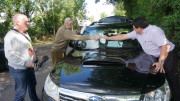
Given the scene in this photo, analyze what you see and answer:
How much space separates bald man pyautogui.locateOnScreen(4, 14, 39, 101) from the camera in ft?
10.1

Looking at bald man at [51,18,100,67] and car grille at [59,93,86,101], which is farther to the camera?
Answer: bald man at [51,18,100,67]

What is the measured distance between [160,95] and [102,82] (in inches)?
29.5

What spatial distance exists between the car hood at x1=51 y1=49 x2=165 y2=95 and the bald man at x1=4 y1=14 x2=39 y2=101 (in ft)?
1.99

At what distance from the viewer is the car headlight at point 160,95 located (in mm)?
2330

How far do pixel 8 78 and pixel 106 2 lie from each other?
700 inches

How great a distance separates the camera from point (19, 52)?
3141 mm

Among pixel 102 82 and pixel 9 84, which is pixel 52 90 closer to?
pixel 102 82

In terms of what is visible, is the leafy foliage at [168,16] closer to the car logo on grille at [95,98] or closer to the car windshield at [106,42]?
the car windshield at [106,42]

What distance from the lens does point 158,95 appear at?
7.79 feet

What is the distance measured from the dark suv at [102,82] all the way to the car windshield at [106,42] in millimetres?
412

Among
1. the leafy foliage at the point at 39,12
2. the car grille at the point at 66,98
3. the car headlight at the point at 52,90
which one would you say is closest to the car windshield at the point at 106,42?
the car headlight at the point at 52,90

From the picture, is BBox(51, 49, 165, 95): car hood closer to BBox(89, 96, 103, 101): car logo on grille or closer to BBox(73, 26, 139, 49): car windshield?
BBox(89, 96, 103, 101): car logo on grille

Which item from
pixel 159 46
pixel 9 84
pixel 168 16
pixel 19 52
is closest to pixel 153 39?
pixel 159 46

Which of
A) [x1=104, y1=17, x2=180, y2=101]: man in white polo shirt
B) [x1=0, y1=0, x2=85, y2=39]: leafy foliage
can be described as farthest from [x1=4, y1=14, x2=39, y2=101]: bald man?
[x1=0, y1=0, x2=85, y2=39]: leafy foliage
